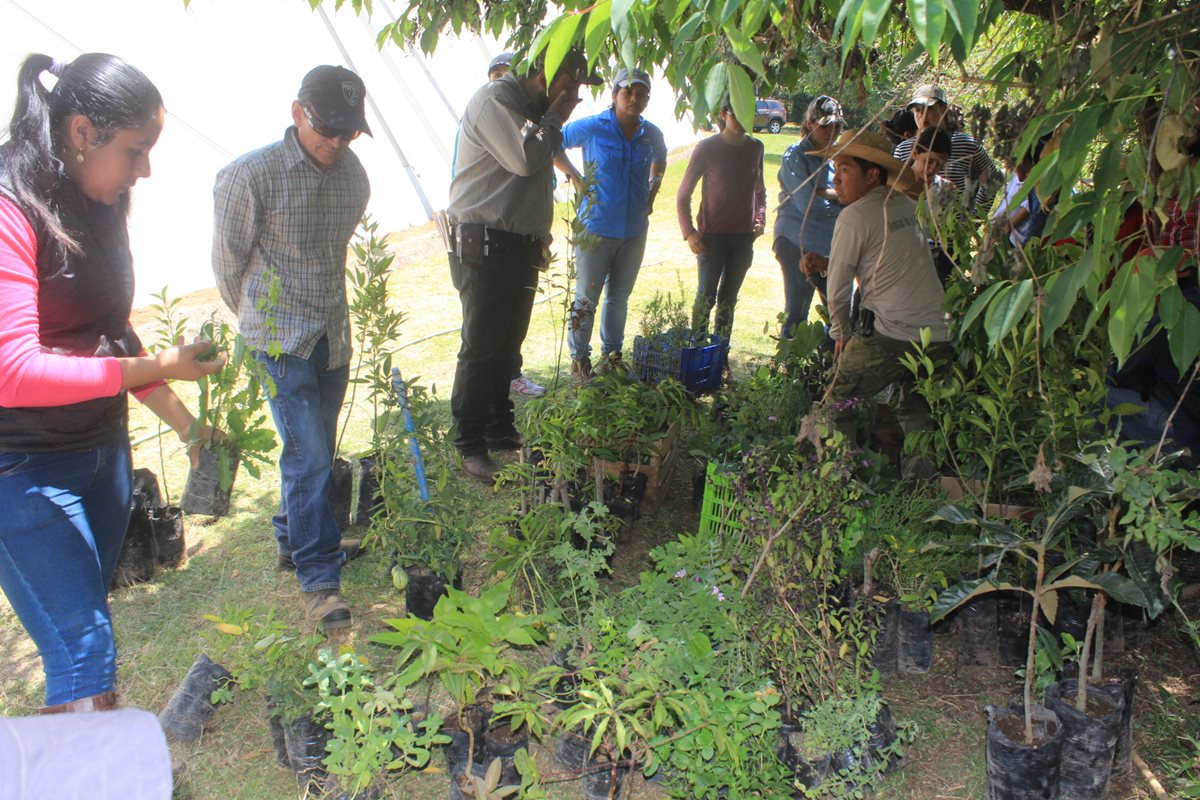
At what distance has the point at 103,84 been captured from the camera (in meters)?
2.00

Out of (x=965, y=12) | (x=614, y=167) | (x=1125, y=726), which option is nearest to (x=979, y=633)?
(x=1125, y=726)

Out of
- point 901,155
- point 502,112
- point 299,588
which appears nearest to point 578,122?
point 502,112

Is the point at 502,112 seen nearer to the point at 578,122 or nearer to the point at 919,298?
the point at 578,122

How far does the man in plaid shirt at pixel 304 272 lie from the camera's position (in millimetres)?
2865

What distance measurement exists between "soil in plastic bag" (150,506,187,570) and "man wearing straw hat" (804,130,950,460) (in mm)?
2842

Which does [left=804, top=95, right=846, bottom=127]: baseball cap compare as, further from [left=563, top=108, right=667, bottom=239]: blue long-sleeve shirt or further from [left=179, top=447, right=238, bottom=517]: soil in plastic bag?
[left=179, top=447, right=238, bottom=517]: soil in plastic bag

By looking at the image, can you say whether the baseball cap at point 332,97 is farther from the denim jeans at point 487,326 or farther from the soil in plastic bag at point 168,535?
the soil in plastic bag at point 168,535

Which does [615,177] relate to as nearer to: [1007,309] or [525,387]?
[525,387]

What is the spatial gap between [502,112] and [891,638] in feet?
8.74

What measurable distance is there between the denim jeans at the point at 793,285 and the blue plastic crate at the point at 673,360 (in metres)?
1.17

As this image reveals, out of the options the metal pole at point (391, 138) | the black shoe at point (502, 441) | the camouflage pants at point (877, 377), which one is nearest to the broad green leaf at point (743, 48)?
the camouflage pants at point (877, 377)

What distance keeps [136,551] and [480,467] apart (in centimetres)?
156

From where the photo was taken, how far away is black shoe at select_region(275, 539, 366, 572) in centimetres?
369

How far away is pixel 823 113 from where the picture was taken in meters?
4.96
